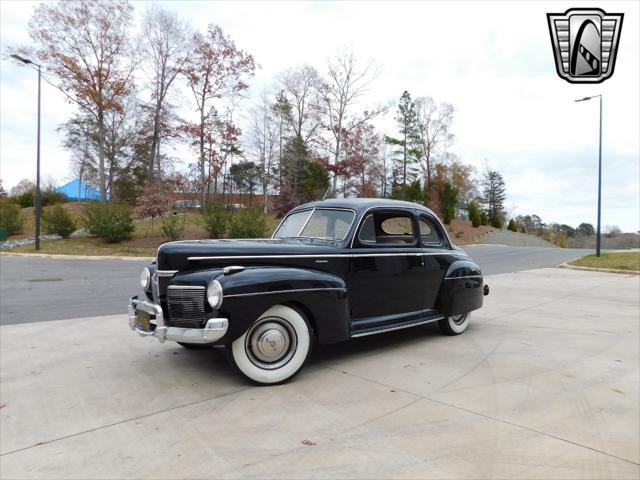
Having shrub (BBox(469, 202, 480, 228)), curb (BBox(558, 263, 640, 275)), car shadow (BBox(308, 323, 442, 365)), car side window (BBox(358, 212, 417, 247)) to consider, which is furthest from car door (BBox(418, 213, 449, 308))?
shrub (BBox(469, 202, 480, 228))

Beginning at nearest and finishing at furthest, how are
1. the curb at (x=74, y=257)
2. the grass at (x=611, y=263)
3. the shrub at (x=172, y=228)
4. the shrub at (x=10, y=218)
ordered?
the grass at (x=611, y=263)
the curb at (x=74, y=257)
the shrub at (x=172, y=228)
the shrub at (x=10, y=218)

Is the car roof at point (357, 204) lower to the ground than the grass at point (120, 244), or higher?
higher

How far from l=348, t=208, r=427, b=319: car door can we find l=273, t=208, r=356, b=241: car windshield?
0.59 feet

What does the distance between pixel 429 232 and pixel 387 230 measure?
572 mm

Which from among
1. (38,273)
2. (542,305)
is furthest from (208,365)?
(38,273)

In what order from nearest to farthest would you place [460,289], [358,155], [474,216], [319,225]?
[319,225], [460,289], [358,155], [474,216]

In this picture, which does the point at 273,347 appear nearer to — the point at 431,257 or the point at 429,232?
the point at 431,257

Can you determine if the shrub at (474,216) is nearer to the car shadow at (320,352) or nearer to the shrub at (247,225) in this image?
the shrub at (247,225)

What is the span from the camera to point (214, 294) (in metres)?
3.36


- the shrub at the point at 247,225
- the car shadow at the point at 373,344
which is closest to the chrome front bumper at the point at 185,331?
the car shadow at the point at 373,344

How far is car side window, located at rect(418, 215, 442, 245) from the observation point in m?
5.26

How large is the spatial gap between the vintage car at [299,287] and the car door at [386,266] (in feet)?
0.04

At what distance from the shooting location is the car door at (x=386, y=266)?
436cm

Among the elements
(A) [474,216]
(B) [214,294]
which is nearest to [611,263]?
(B) [214,294]
